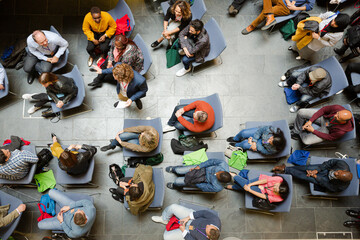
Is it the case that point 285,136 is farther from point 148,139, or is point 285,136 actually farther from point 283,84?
point 148,139

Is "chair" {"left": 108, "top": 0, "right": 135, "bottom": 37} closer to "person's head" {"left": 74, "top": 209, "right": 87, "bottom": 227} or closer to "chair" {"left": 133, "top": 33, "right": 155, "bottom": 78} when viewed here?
"chair" {"left": 133, "top": 33, "right": 155, "bottom": 78}

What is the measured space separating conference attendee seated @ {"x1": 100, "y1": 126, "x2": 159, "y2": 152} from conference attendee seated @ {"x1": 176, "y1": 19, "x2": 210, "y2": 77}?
57.7 inches

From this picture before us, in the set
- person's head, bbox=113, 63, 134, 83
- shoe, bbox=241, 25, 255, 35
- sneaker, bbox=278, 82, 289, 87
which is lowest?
sneaker, bbox=278, 82, 289, 87

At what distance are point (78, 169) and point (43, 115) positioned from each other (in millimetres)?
1521

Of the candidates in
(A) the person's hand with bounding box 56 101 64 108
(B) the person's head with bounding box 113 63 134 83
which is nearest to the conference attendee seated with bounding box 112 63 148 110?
(B) the person's head with bounding box 113 63 134 83

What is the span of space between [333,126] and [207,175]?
196 cm

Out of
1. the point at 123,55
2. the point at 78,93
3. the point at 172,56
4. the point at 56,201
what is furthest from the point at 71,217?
the point at 172,56

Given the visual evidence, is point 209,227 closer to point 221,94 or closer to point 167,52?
point 221,94

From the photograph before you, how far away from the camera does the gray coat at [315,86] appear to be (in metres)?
3.94

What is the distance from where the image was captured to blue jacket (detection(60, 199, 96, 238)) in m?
3.51

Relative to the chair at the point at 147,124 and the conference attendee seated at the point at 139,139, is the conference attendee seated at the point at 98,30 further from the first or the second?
the conference attendee seated at the point at 139,139

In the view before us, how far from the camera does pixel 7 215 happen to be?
3.67m

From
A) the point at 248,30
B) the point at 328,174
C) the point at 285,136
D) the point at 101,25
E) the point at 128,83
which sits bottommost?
the point at 328,174

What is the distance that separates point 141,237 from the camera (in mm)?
4258
